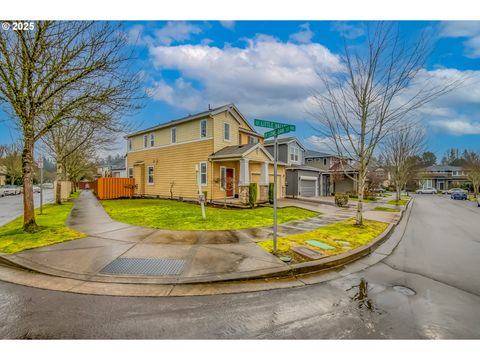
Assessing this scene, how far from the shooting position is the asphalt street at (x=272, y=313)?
111 inches

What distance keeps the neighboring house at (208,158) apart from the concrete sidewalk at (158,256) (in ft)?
23.9

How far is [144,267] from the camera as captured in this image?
4676 mm

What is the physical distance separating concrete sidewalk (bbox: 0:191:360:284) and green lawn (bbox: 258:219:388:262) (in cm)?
46

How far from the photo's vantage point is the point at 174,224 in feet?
28.5

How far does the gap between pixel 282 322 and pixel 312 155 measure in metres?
37.7

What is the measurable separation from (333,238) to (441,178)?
233 ft

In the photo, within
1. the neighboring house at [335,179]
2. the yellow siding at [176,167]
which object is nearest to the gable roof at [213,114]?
the yellow siding at [176,167]

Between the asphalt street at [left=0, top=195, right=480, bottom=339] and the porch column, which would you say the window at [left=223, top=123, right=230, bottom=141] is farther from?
the asphalt street at [left=0, top=195, right=480, bottom=339]

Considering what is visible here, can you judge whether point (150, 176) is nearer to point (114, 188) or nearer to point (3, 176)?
point (114, 188)

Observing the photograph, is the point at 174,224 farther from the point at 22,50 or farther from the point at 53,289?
the point at 22,50

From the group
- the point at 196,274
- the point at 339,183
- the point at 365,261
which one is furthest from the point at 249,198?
the point at 339,183

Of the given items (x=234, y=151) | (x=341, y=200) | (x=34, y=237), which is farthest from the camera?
(x=341, y=200)

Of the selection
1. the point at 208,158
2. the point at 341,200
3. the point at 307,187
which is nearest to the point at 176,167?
the point at 208,158

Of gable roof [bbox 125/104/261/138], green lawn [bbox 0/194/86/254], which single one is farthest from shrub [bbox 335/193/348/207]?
green lawn [bbox 0/194/86/254]
